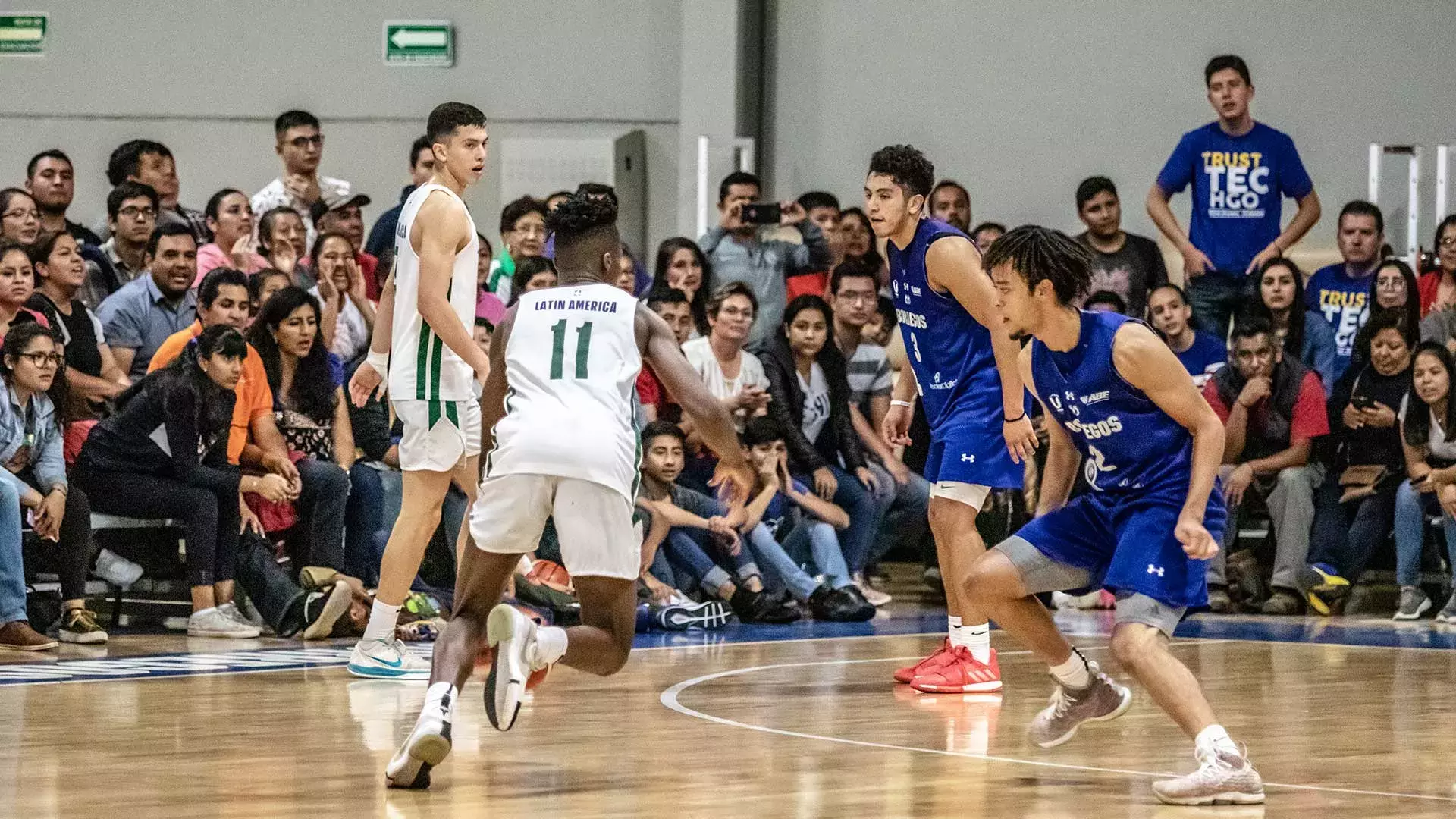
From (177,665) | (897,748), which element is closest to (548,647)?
(897,748)

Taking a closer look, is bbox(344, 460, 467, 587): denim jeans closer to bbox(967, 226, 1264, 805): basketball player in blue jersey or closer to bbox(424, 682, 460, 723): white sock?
bbox(967, 226, 1264, 805): basketball player in blue jersey

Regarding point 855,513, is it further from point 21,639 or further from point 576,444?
point 576,444

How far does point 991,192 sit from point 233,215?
539 cm

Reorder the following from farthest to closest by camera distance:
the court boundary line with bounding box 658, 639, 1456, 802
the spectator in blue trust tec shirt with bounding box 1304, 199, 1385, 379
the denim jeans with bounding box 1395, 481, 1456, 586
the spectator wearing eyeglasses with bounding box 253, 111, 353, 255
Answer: the spectator in blue trust tec shirt with bounding box 1304, 199, 1385, 379 < the spectator wearing eyeglasses with bounding box 253, 111, 353, 255 < the denim jeans with bounding box 1395, 481, 1456, 586 < the court boundary line with bounding box 658, 639, 1456, 802

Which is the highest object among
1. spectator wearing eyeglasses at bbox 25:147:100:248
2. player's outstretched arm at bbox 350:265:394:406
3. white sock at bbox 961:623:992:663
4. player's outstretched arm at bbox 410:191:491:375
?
spectator wearing eyeglasses at bbox 25:147:100:248

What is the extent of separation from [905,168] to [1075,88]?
22.1 ft

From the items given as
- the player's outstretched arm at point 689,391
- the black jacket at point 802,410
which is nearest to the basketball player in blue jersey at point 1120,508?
the player's outstretched arm at point 689,391

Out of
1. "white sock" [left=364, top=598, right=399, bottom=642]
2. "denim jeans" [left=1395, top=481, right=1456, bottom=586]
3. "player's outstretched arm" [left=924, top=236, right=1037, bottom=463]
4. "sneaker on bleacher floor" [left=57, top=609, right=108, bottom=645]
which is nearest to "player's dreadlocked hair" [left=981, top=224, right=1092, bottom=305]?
"player's outstretched arm" [left=924, top=236, right=1037, bottom=463]

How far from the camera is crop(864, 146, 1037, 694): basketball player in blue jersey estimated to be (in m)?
7.06

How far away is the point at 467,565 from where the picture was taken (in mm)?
5160

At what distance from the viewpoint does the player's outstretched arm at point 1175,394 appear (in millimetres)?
5066

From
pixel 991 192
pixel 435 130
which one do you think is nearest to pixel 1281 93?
pixel 991 192

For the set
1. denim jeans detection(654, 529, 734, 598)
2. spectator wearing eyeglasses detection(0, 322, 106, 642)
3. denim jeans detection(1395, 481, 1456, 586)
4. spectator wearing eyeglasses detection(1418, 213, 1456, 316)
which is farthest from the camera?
spectator wearing eyeglasses detection(1418, 213, 1456, 316)

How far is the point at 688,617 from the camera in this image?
934cm
